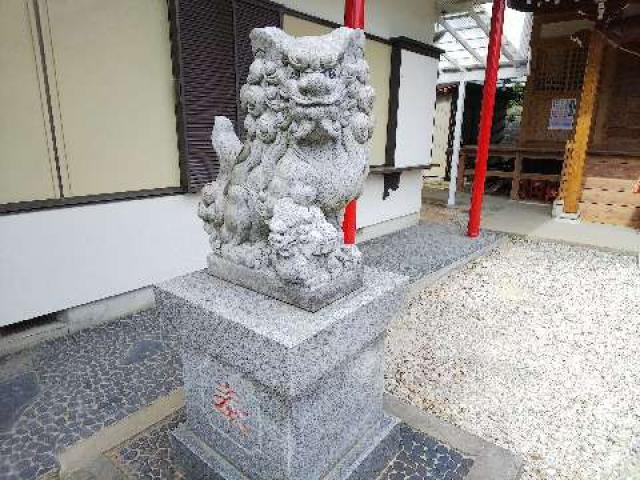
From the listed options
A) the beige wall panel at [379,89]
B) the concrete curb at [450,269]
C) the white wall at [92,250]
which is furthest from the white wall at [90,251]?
the beige wall panel at [379,89]

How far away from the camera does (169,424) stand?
2973 millimetres

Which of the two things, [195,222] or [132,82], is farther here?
[195,222]

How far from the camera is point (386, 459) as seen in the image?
269 centimetres

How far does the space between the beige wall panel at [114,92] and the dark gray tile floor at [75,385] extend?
1.41 meters

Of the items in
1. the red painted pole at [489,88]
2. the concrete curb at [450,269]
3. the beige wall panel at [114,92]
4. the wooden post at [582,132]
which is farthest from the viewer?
→ the wooden post at [582,132]

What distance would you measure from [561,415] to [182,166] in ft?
13.7

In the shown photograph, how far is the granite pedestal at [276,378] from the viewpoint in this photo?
6.41 feet

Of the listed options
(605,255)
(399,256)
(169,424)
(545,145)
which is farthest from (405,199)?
(169,424)

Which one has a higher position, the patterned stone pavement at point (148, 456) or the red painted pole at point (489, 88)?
the red painted pole at point (489, 88)

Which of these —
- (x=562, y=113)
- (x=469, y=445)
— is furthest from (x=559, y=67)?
(x=469, y=445)

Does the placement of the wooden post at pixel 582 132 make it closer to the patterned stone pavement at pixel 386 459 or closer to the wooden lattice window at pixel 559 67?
the wooden lattice window at pixel 559 67

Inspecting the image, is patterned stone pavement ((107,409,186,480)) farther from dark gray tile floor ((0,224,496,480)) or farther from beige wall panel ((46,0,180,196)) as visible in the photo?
beige wall panel ((46,0,180,196))

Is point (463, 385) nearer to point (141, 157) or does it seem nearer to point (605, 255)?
point (141, 157)

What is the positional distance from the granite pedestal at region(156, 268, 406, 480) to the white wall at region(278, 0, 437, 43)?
4.49m
